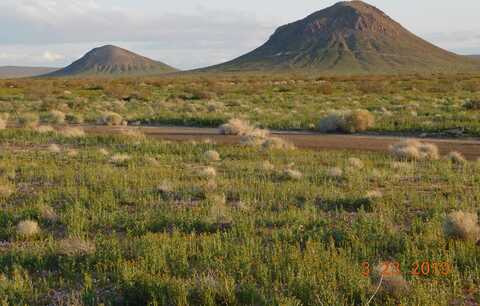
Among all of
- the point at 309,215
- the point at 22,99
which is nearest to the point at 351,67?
the point at 22,99

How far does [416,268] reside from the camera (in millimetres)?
6496

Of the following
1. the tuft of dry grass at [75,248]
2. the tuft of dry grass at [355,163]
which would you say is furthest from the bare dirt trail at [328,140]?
the tuft of dry grass at [75,248]

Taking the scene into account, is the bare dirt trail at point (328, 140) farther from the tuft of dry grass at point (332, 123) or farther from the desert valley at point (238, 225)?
the tuft of dry grass at point (332, 123)

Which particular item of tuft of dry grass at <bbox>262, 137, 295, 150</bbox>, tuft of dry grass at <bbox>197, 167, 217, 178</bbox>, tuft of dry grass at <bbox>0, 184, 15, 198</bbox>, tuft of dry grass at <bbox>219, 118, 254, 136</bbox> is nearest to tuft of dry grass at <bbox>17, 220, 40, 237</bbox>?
tuft of dry grass at <bbox>0, 184, 15, 198</bbox>

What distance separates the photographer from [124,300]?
5922 mm

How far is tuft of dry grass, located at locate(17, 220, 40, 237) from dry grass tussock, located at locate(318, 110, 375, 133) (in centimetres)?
1738

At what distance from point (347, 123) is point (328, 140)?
2.92m

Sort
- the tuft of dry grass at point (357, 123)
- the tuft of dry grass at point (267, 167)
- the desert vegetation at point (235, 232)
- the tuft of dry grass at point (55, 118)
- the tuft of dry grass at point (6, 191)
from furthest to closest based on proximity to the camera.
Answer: the tuft of dry grass at point (55, 118) → the tuft of dry grass at point (357, 123) → the tuft of dry grass at point (267, 167) → the tuft of dry grass at point (6, 191) → the desert vegetation at point (235, 232)

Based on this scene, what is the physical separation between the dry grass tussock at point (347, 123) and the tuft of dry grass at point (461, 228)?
1623cm

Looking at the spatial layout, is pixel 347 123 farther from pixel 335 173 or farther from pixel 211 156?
pixel 335 173

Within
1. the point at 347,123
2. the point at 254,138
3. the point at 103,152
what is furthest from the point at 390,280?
the point at 347,123

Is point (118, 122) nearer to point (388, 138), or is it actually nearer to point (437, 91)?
point (388, 138)

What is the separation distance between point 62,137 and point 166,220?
13364 millimetres

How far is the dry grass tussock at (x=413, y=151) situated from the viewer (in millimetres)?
15609
